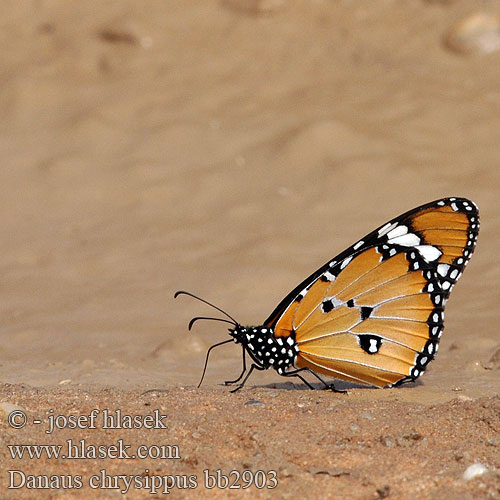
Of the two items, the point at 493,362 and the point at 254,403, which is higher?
the point at 493,362

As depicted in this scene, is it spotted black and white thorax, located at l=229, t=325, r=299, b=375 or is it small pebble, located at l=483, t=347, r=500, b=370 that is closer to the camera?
spotted black and white thorax, located at l=229, t=325, r=299, b=375

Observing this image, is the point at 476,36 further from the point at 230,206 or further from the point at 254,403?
the point at 254,403

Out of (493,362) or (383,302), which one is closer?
(383,302)

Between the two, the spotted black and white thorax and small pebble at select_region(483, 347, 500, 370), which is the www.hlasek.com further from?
small pebble at select_region(483, 347, 500, 370)

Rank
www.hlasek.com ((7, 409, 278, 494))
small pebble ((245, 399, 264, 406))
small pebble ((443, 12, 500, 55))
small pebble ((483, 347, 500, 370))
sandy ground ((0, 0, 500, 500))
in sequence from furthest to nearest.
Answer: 1. small pebble ((443, 12, 500, 55))
2. small pebble ((483, 347, 500, 370))
3. small pebble ((245, 399, 264, 406))
4. sandy ground ((0, 0, 500, 500))
5. www.hlasek.com ((7, 409, 278, 494))

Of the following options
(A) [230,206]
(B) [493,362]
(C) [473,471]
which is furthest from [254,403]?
(A) [230,206]

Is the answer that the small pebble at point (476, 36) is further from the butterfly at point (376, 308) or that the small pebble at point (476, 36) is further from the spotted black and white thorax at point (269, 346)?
the spotted black and white thorax at point (269, 346)

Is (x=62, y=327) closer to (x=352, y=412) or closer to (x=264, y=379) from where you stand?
(x=264, y=379)

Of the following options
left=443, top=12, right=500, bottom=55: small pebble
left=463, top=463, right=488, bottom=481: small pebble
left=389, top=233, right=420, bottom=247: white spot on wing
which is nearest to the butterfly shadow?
left=389, top=233, right=420, bottom=247: white spot on wing
